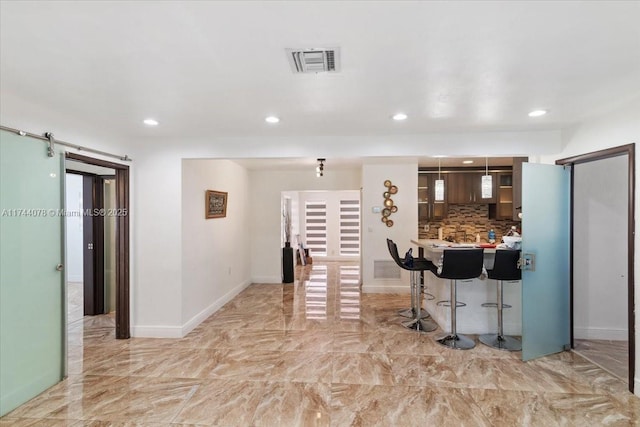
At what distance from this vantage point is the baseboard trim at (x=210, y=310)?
4.05m

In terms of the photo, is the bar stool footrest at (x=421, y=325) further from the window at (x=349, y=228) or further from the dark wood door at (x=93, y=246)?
the window at (x=349, y=228)

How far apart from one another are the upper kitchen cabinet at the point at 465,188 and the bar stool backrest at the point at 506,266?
2.96m

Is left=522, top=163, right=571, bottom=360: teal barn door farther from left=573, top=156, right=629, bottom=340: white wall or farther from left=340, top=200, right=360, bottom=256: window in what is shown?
left=340, top=200, right=360, bottom=256: window

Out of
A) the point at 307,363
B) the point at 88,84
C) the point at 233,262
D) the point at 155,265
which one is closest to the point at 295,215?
the point at 233,262

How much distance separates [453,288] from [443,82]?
2368mm

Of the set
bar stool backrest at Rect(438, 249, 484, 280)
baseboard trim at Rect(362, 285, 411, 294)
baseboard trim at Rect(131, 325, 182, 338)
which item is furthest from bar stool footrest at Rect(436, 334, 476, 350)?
baseboard trim at Rect(131, 325, 182, 338)

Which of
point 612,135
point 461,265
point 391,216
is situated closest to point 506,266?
point 461,265

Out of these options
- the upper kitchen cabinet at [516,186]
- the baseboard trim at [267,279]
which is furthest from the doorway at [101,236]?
the upper kitchen cabinet at [516,186]

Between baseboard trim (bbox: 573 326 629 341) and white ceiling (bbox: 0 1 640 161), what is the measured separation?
2396 mm

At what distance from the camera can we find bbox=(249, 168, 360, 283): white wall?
683cm

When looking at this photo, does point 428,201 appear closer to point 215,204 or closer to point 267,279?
point 267,279

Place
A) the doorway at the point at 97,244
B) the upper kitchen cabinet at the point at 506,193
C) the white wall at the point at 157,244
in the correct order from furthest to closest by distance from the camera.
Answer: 1. the upper kitchen cabinet at the point at 506,193
2. the doorway at the point at 97,244
3. the white wall at the point at 157,244

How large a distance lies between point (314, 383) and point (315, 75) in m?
2.46

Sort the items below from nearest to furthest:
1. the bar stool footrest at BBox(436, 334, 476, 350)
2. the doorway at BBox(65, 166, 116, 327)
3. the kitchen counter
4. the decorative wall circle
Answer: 1. the bar stool footrest at BBox(436, 334, 476, 350)
2. the kitchen counter
3. the doorway at BBox(65, 166, 116, 327)
4. the decorative wall circle
